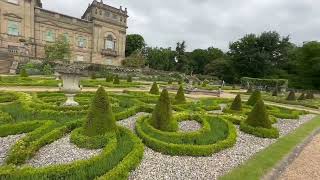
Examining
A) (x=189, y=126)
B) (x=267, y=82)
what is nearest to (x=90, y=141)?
(x=189, y=126)

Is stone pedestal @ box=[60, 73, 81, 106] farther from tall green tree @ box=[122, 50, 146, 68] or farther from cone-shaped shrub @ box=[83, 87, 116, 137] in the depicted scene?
tall green tree @ box=[122, 50, 146, 68]

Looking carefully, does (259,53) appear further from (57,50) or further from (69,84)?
(69,84)

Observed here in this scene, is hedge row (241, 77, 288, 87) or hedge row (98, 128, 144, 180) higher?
hedge row (241, 77, 288, 87)

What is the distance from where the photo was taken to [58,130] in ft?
26.1

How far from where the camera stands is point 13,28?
143 feet

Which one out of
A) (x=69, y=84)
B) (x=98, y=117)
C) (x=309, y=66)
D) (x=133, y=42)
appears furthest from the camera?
(x=133, y=42)

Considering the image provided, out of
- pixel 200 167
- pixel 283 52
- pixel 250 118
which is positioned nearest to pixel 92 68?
pixel 250 118

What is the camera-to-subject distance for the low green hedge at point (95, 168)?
5.31m

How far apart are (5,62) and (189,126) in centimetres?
3440

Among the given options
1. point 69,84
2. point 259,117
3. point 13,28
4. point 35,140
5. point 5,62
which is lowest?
point 35,140

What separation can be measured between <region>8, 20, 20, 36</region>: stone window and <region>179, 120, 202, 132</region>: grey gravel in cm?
4213

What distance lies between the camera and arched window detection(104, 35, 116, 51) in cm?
5659

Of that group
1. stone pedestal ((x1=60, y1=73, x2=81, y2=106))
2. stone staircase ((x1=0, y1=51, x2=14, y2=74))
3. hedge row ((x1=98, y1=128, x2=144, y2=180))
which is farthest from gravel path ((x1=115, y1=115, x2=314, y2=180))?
stone staircase ((x1=0, y1=51, x2=14, y2=74))

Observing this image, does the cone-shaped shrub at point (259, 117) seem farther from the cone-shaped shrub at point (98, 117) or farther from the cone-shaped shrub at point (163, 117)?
the cone-shaped shrub at point (98, 117)
